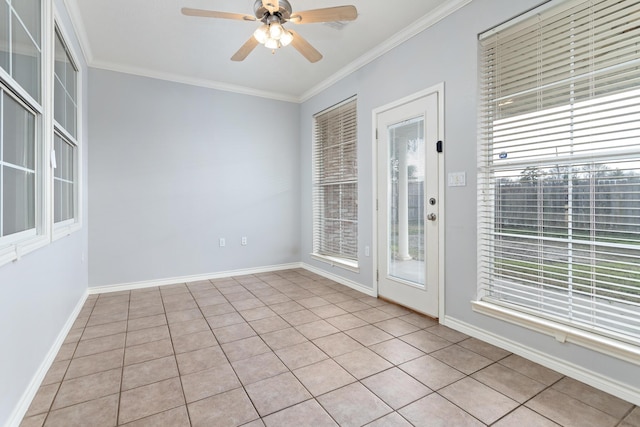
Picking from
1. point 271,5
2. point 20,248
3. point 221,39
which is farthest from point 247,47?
point 20,248

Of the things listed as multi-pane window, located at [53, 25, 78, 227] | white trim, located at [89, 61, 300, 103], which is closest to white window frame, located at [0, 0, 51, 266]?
multi-pane window, located at [53, 25, 78, 227]

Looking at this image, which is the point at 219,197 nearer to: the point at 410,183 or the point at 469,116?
the point at 410,183

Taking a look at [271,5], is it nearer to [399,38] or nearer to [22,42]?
[22,42]

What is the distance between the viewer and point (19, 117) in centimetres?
173

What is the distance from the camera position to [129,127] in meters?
3.80

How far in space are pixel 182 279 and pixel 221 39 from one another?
2.97 m

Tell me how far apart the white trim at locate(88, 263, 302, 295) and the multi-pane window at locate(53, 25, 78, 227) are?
107 centimetres

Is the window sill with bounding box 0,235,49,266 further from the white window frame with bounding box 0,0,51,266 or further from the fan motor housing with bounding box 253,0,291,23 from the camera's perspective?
the fan motor housing with bounding box 253,0,291,23

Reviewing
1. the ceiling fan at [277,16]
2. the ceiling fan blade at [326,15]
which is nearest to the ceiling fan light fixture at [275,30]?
the ceiling fan at [277,16]

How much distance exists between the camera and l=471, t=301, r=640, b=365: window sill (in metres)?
1.70

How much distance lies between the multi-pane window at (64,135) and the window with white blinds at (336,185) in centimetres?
289

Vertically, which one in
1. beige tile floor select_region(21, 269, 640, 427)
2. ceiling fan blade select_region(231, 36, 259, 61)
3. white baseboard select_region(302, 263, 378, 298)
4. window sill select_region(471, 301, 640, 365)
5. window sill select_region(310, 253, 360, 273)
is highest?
ceiling fan blade select_region(231, 36, 259, 61)

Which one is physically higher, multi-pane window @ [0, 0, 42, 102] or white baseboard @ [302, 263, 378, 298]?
multi-pane window @ [0, 0, 42, 102]

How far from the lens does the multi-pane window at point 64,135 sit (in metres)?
2.48
